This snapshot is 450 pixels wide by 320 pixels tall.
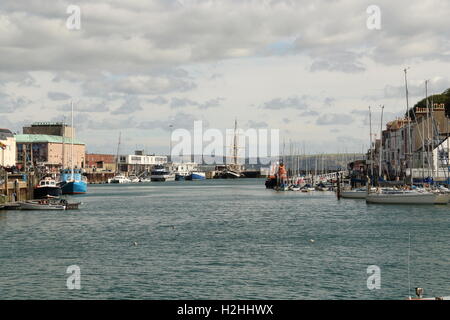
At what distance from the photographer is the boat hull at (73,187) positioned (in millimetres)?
127688

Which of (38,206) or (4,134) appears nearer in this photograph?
(38,206)

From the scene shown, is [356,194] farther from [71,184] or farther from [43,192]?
Result: [71,184]

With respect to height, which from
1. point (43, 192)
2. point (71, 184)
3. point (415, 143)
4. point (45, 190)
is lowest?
point (43, 192)

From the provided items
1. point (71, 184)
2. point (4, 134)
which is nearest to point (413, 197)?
point (71, 184)

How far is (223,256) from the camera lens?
38281mm

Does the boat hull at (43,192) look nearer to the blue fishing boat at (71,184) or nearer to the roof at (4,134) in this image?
the blue fishing boat at (71,184)

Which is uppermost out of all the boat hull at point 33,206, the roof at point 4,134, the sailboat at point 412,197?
the roof at point 4,134

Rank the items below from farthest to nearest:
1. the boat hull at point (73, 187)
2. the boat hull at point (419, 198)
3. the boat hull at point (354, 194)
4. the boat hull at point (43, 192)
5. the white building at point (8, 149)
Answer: the white building at point (8, 149) → the boat hull at point (73, 187) → the boat hull at point (354, 194) → the boat hull at point (43, 192) → the boat hull at point (419, 198)

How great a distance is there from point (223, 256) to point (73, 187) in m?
96.7

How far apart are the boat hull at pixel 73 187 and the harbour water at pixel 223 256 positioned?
60441 mm

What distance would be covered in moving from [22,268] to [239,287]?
45.2ft

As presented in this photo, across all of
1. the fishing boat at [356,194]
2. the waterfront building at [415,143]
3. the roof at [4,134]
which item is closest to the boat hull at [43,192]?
the fishing boat at [356,194]

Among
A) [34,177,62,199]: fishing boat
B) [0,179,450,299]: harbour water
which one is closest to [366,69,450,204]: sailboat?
[0,179,450,299]: harbour water
